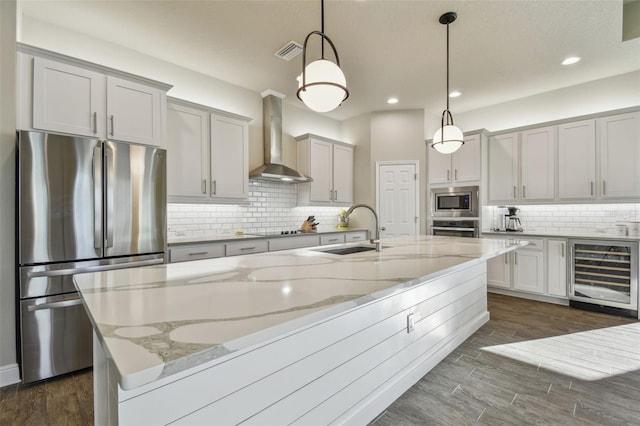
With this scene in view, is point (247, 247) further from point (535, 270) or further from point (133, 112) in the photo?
point (535, 270)

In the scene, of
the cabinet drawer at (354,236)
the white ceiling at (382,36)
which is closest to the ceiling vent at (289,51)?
the white ceiling at (382,36)

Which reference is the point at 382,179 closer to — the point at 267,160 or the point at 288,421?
the point at 267,160

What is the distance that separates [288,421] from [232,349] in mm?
758

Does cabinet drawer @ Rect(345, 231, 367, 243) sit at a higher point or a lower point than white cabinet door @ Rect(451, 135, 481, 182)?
lower

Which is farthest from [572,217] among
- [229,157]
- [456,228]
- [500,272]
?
[229,157]

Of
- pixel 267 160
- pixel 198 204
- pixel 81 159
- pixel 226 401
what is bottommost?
pixel 226 401

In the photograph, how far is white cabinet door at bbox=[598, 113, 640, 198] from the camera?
357cm

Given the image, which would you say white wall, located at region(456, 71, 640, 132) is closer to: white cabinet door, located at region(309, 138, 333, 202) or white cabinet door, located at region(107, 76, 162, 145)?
white cabinet door, located at region(309, 138, 333, 202)

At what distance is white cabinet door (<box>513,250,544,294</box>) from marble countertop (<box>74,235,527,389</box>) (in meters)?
3.05

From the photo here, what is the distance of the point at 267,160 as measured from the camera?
14.4 ft

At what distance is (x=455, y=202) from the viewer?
4.74 m

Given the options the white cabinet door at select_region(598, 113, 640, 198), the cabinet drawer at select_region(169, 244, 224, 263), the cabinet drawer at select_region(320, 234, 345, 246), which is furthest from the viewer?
the cabinet drawer at select_region(320, 234, 345, 246)

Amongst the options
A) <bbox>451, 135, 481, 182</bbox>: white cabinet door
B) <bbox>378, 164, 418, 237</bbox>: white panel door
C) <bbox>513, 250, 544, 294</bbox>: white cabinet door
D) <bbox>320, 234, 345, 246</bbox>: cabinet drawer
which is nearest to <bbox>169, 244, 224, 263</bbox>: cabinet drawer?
<bbox>320, 234, 345, 246</bbox>: cabinet drawer

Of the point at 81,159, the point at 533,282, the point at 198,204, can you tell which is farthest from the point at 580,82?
the point at 81,159
